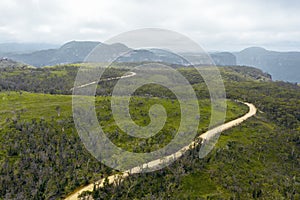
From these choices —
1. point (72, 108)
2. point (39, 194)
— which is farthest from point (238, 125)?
point (39, 194)

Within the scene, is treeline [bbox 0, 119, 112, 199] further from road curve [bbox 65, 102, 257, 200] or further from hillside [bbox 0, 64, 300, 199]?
road curve [bbox 65, 102, 257, 200]

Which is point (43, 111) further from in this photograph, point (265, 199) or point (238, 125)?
point (265, 199)

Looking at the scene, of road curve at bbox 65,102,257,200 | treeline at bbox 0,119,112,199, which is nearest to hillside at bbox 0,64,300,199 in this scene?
treeline at bbox 0,119,112,199

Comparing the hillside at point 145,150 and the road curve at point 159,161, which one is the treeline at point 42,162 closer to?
the hillside at point 145,150

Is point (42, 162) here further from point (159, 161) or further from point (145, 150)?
point (159, 161)

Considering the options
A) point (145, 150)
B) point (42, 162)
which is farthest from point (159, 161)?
point (42, 162)

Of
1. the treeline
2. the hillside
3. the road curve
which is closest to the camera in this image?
the treeline

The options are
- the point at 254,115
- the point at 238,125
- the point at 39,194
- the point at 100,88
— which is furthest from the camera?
the point at 100,88

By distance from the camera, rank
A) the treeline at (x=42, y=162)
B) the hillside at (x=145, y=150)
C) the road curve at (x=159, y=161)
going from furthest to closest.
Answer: the hillside at (x=145, y=150), the road curve at (x=159, y=161), the treeline at (x=42, y=162)

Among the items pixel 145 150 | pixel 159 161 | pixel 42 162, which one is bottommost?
pixel 159 161

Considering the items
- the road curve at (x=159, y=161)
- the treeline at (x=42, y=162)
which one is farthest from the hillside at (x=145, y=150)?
the road curve at (x=159, y=161)

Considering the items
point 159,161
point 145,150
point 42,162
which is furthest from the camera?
point 145,150
